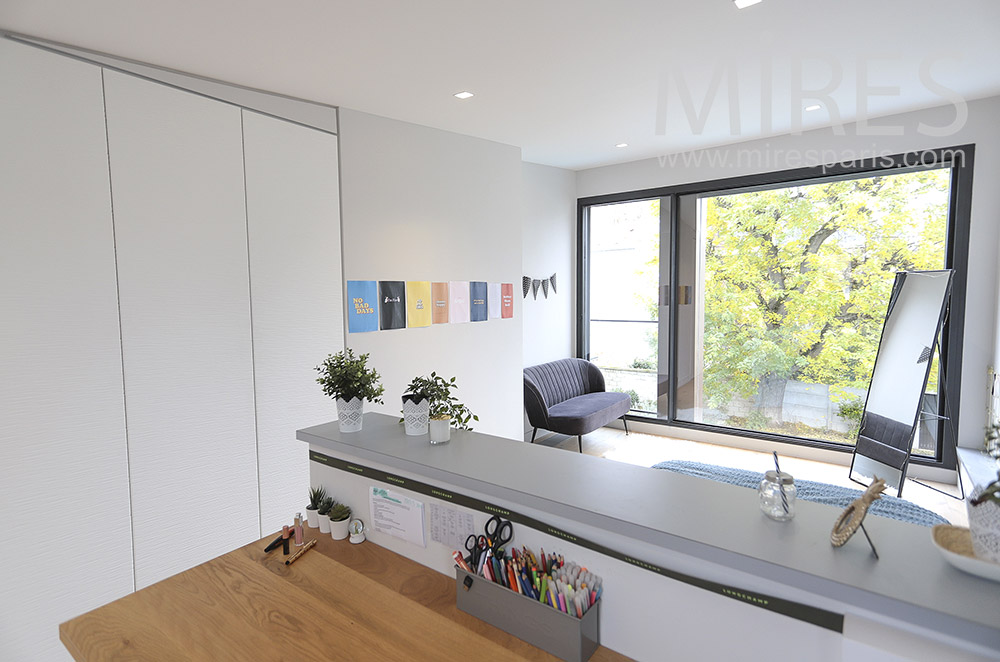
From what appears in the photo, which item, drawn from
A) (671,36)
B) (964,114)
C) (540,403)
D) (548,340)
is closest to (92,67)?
(671,36)

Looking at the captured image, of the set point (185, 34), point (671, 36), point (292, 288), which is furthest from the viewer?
point (292, 288)

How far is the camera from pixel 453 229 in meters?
4.16

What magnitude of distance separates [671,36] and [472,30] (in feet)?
3.07

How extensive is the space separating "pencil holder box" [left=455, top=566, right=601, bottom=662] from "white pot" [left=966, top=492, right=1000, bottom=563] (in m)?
0.70

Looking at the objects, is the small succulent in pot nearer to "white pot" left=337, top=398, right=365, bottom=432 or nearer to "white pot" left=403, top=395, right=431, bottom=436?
"white pot" left=337, top=398, right=365, bottom=432

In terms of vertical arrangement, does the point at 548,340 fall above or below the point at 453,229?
below

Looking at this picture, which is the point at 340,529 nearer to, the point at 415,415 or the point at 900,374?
the point at 415,415

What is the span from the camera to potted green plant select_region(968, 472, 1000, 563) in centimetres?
85

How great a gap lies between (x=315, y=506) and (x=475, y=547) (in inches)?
29.2

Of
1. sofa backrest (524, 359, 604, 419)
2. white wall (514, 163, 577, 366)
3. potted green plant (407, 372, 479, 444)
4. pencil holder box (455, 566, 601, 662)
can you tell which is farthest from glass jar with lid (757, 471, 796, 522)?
white wall (514, 163, 577, 366)

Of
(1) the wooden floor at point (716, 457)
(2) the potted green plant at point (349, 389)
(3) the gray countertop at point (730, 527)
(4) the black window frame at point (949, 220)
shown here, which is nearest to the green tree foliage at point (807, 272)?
(4) the black window frame at point (949, 220)

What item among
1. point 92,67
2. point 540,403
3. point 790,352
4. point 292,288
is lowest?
point 540,403

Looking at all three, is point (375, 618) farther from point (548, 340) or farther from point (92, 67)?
point (548, 340)

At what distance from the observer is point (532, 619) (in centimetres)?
118
